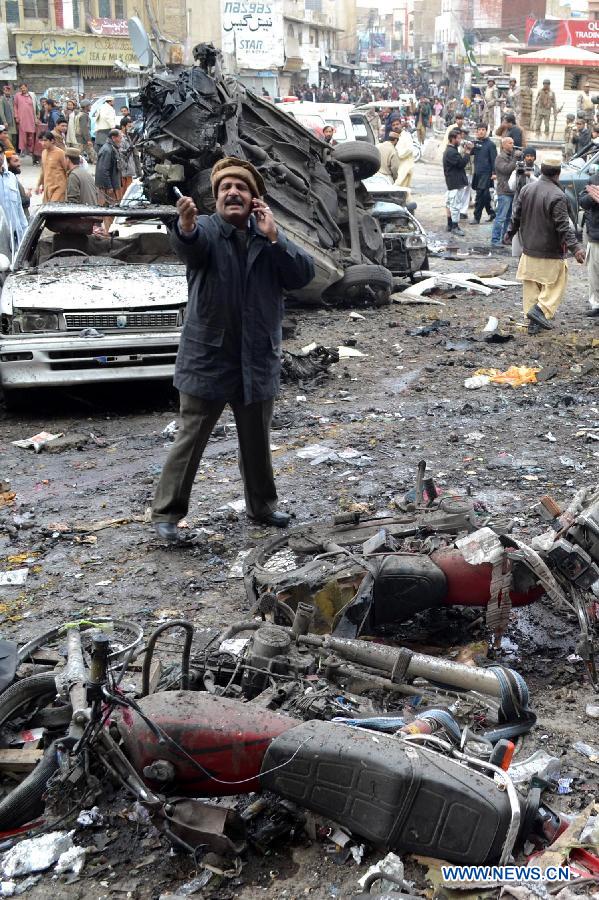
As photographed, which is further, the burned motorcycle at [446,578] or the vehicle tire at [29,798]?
the burned motorcycle at [446,578]

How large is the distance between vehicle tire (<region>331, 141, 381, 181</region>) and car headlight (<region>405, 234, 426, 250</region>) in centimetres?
107

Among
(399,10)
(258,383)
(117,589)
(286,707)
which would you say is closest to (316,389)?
(258,383)

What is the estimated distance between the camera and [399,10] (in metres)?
144

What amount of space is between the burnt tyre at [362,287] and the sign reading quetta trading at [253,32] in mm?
26785

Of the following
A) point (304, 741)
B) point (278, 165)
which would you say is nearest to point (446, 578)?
point (304, 741)

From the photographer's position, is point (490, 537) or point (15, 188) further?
point (15, 188)

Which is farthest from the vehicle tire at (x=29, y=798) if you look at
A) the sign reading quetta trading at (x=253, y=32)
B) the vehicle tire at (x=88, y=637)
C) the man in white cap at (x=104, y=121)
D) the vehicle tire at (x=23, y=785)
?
the sign reading quetta trading at (x=253, y=32)

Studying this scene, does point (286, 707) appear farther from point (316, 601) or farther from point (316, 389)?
point (316, 389)

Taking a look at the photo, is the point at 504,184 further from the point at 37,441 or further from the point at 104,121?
the point at 104,121

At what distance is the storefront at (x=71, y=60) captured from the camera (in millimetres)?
43781

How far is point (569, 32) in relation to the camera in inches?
1937

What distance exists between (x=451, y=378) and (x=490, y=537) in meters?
5.38

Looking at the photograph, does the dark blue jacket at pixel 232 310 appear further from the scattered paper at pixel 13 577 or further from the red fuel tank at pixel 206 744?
the red fuel tank at pixel 206 744

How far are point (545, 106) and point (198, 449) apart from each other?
33.9m
